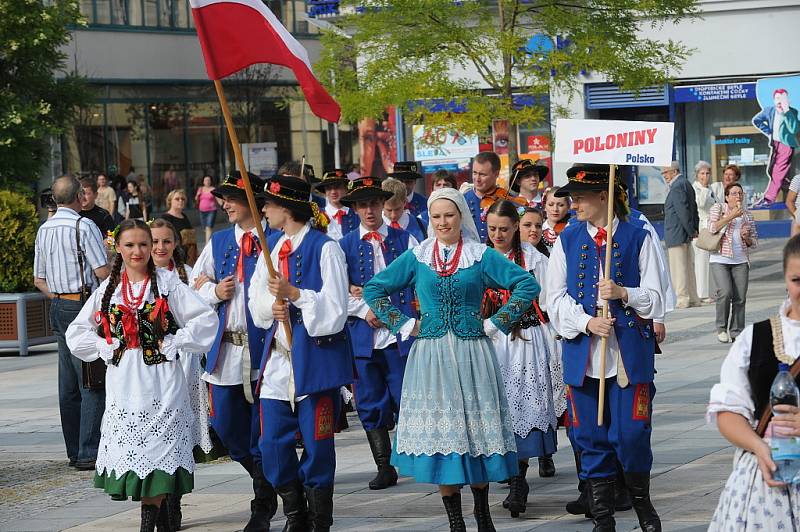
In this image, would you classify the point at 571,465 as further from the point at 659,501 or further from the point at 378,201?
the point at 378,201

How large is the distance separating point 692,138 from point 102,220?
18.9m

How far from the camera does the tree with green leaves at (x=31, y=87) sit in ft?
90.6

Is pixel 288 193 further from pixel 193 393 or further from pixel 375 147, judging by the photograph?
pixel 375 147

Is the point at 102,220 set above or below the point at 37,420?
above

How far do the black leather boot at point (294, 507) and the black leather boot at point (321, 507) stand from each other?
144mm

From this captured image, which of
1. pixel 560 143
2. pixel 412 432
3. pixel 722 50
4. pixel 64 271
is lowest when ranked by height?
pixel 412 432

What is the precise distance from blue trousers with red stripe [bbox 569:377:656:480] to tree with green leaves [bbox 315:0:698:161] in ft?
35.0

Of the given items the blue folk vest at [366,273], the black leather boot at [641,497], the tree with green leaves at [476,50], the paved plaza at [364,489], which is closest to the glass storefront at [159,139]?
the tree with green leaves at [476,50]

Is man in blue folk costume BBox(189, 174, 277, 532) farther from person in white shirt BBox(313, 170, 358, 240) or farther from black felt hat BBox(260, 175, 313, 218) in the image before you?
person in white shirt BBox(313, 170, 358, 240)

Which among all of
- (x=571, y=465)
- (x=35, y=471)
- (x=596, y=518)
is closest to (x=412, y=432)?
(x=596, y=518)

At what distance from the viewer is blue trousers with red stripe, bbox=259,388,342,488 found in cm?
779

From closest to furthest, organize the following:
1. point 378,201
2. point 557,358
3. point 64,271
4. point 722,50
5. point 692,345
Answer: point 557,358 → point 378,201 → point 64,271 → point 692,345 → point 722,50

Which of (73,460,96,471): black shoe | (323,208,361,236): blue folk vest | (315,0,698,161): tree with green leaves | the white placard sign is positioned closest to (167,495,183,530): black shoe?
(73,460,96,471): black shoe

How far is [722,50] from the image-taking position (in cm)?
2794
